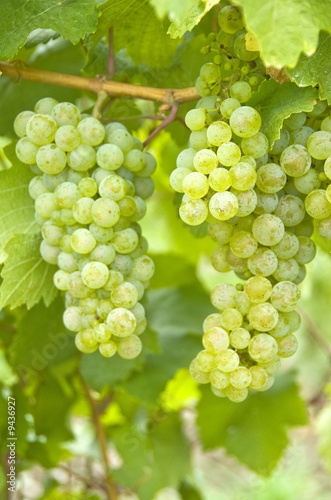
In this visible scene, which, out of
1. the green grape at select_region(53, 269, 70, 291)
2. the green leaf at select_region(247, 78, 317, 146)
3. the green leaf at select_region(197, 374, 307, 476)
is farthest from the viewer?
the green leaf at select_region(197, 374, 307, 476)

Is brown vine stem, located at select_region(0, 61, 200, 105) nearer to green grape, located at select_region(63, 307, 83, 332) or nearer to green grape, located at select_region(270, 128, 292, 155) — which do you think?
green grape, located at select_region(270, 128, 292, 155)

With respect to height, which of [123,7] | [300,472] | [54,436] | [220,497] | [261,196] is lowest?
[300,472]

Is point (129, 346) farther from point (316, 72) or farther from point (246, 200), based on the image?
point (316, 72)

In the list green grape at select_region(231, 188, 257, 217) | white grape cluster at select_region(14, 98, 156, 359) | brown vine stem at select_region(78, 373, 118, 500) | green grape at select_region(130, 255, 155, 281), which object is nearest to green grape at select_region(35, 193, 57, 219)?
white grape cluster at select_region(14, 98, 156, 359)

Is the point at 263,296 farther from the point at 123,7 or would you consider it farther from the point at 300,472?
the point at 300,472

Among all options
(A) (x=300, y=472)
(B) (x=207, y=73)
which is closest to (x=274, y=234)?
(B) (x=207, y=73)

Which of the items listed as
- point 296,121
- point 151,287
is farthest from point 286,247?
point 151,287

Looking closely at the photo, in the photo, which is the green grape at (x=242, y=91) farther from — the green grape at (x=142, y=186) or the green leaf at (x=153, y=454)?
the green leaf at (x=153, y=454)
